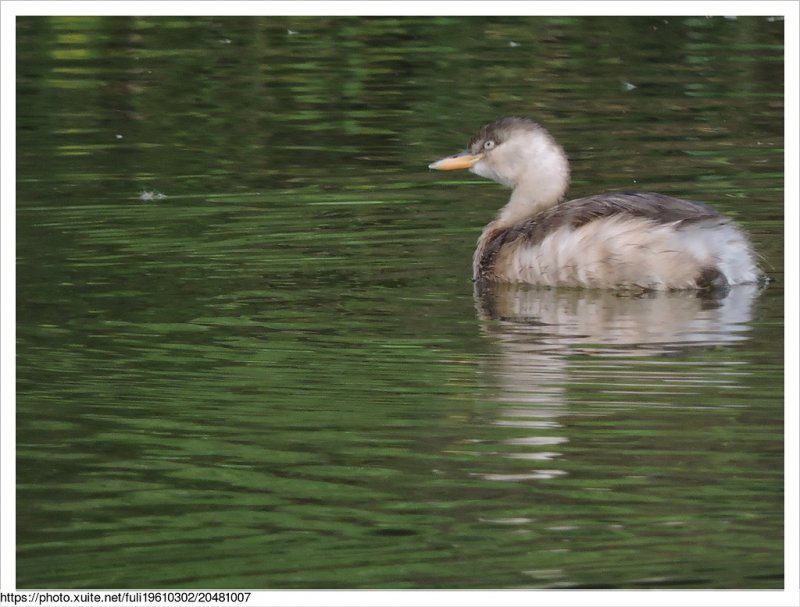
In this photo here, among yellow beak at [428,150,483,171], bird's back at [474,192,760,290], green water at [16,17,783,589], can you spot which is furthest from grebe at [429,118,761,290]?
yellow beak at [428,150,483,171]

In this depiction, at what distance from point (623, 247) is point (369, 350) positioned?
1763mm

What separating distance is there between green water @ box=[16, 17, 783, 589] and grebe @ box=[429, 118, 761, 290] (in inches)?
5.5

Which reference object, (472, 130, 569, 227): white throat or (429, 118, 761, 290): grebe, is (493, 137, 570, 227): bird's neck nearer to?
(472, 130, 569, 227): white throat

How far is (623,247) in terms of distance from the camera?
31.3 ft

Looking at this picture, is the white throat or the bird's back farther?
the white throat

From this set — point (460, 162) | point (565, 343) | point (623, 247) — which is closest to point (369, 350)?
point (565, 343)

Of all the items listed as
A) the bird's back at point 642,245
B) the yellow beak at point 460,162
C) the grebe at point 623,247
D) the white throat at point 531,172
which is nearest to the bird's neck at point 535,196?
the white throat at point 531,172

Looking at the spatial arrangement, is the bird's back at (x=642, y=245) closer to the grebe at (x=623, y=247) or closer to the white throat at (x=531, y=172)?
the grebe at (x=623, y=247)

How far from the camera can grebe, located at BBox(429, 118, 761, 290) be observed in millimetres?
9461

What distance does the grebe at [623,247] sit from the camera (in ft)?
31.0

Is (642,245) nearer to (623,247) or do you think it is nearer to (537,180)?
(623,247)

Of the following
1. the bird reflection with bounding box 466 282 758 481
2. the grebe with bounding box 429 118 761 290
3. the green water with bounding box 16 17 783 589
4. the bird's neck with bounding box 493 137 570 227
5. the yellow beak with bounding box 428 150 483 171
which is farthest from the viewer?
the yellow beak with bounding box 428 150 483 171

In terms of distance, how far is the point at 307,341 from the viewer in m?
8.65

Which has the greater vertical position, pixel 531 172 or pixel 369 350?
pixel 531 172
